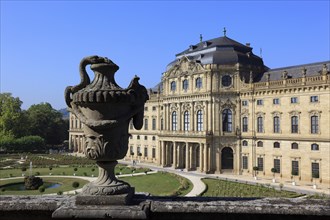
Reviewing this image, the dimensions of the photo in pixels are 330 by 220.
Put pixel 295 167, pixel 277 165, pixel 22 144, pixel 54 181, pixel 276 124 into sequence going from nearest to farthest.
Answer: pixel 54 181 → pixel 295 167 → pixel 277 165 → pixel 276 124 → pixel 22 144

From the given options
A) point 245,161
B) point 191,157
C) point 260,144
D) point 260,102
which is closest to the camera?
point 260,144

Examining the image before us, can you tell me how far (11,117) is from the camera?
78312 mm

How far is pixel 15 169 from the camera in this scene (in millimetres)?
49344

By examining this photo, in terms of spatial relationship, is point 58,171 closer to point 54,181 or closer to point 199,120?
point 54,181

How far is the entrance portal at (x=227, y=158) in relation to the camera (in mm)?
46094

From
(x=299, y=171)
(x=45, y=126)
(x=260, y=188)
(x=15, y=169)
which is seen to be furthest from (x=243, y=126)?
(x=45, y=126)

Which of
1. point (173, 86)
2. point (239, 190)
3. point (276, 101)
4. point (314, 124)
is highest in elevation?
point (173, 86)

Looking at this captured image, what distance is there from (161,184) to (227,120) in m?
15.6

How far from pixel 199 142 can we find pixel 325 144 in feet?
56.8

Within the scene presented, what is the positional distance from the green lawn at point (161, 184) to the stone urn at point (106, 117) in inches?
995

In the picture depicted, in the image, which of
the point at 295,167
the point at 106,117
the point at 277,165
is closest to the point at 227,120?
the point at 277,165

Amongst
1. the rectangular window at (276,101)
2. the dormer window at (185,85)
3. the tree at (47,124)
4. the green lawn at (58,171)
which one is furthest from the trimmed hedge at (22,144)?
the rectangular window at (276,101)

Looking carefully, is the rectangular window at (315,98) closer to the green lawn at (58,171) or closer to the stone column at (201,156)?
the stone column at (201,156)

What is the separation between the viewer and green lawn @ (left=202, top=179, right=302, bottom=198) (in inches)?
1184
